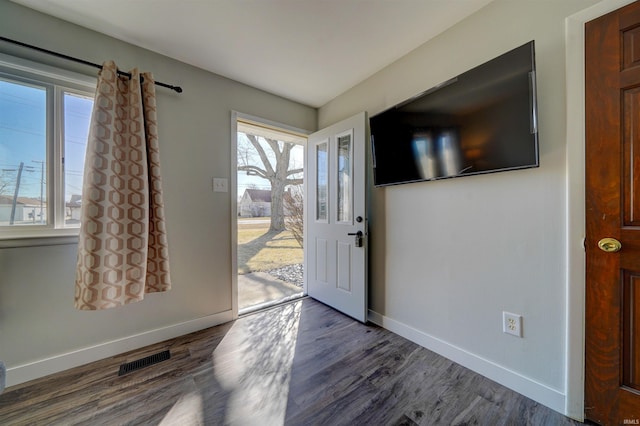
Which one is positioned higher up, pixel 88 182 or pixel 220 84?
pixel 220 84

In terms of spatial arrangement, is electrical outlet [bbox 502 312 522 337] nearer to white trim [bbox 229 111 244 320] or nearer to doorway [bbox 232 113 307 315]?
white trim [bbox 229 111 244 320]

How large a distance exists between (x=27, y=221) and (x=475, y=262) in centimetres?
301

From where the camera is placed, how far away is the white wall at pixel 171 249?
1443mm

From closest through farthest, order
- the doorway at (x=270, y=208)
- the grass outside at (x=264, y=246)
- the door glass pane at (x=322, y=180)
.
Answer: the door glass pane at (x=322, y=180), the doorway at (x=270, y=208), the grass outside at (x=264, y=246)

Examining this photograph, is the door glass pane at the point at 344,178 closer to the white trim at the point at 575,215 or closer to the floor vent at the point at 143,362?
the white trim at the point at 575,215

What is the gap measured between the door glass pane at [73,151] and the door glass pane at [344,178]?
2.10 m

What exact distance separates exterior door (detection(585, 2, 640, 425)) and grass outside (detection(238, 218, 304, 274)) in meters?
3.87

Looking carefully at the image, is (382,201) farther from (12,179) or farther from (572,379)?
(12,179)

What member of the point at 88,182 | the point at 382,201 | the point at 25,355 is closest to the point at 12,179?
the point at 88,182

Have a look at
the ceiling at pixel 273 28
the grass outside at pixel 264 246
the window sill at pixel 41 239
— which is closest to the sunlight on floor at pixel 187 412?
the window sill at pixel 41 239

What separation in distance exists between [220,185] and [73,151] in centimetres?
100

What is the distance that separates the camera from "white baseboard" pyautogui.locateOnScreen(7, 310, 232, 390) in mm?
1438

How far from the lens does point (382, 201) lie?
2135mm

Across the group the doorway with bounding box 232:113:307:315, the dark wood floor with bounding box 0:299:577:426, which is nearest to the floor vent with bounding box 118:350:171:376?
the dark wood floor with bounding box 0:299:577:426
